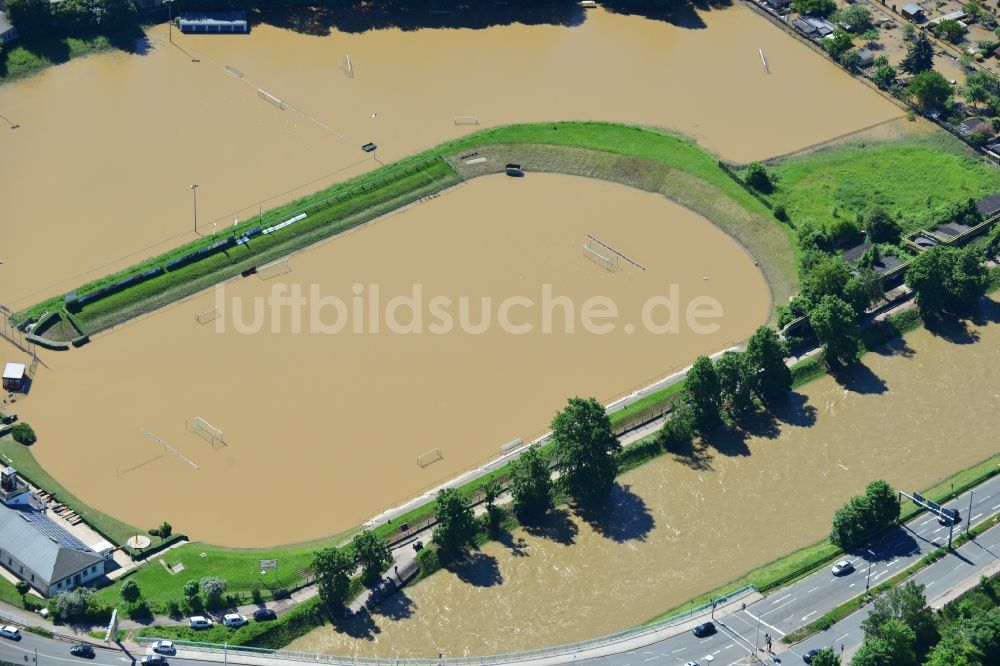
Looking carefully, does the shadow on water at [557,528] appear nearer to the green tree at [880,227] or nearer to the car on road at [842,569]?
the car on road at [842,569]

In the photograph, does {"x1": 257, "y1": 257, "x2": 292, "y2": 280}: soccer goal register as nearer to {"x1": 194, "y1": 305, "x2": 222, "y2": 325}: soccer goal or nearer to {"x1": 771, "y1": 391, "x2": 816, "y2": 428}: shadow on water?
{"x1": 194, "y1": 305, "x2": 222, "y2": 325}: soccer goal

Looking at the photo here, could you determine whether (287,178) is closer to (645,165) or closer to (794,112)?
(645,165)

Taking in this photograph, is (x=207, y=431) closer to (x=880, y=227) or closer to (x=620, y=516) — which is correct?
(x=620, y=516)

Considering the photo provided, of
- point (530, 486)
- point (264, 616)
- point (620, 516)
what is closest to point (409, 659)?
point (264, 616)

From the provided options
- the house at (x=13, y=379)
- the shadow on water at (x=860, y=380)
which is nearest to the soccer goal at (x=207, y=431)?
the house at (x=13, y=379)

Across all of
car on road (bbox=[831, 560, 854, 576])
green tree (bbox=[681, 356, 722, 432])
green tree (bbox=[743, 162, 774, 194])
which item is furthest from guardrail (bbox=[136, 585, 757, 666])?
green tree (bbox=[743, 162, 774, 194])
